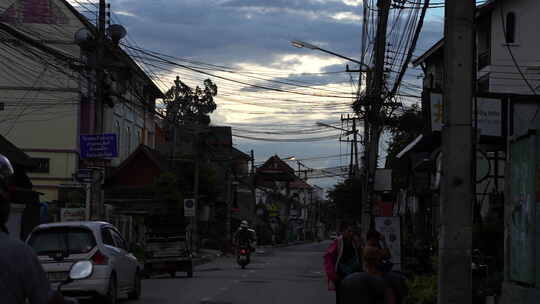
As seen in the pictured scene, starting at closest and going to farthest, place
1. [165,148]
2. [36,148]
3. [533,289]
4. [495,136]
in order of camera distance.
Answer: [533,289] → [495,136] → [36,148] → [165,148]

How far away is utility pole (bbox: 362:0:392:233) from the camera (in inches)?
999

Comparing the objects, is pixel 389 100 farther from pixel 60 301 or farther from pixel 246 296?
pixel 60 301

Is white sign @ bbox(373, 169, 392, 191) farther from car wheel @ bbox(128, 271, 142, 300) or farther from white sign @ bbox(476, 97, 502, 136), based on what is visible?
white sign @ bbox(476, 97, 502, 136)

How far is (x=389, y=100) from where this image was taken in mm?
31656

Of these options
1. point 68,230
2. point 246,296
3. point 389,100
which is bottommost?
point 246,296

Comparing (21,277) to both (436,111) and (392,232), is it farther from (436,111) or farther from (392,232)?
(392,232)

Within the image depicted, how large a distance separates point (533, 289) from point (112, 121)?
4538 cm

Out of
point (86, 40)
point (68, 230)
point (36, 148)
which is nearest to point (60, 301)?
point (68, 230)

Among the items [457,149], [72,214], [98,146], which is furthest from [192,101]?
[457,149]

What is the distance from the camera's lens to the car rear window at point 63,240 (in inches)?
659

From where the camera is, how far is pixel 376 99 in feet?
95.2

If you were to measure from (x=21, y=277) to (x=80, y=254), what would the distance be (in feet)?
41.1

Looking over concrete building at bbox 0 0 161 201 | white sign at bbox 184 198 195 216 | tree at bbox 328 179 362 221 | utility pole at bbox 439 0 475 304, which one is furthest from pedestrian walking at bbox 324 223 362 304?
tree at bbox 328 179 362 221

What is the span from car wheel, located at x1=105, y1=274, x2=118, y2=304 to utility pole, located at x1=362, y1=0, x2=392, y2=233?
34.8 ft
